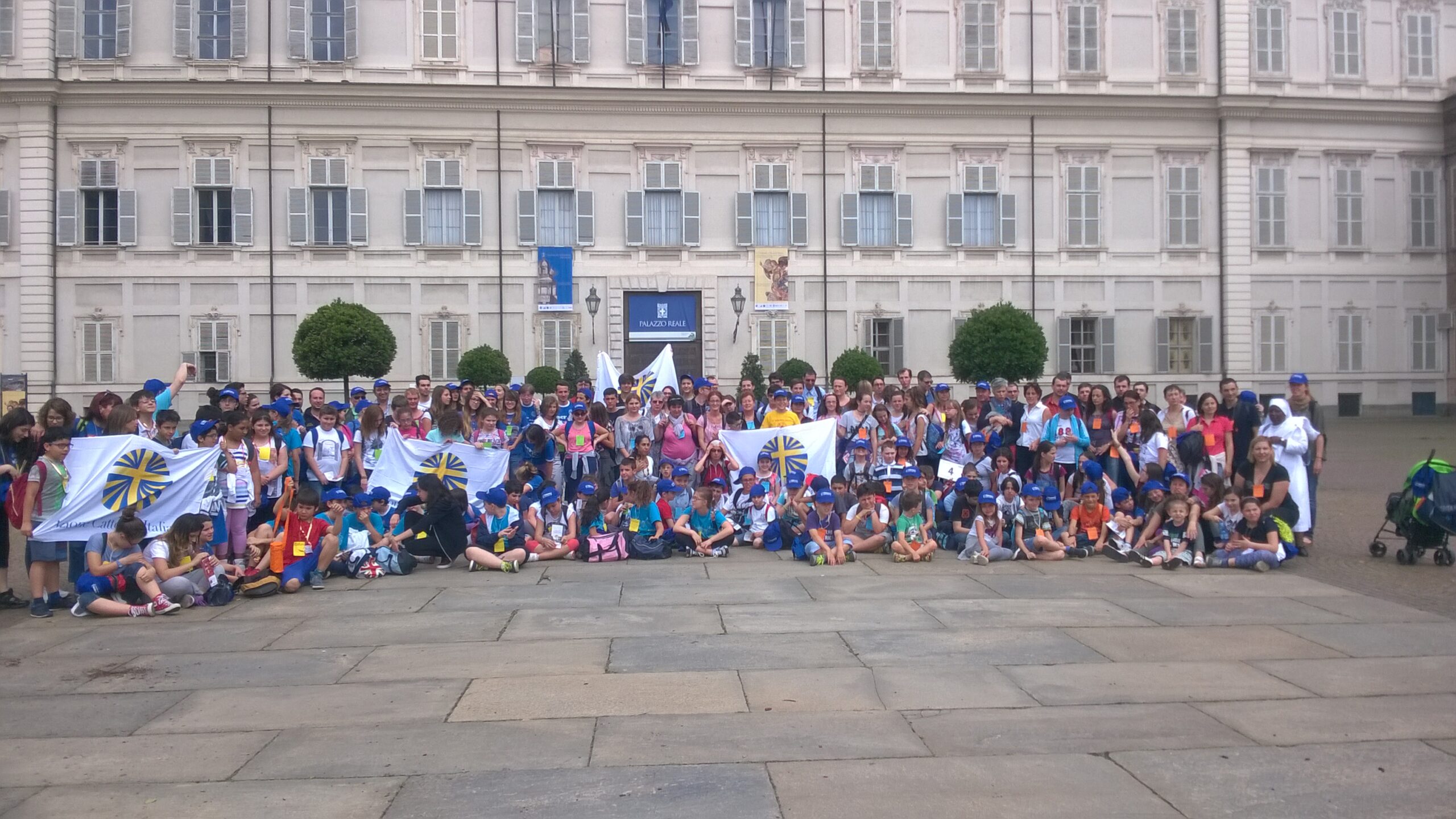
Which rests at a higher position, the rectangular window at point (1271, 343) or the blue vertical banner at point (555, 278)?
the blue vertical banner at point (555, 278)

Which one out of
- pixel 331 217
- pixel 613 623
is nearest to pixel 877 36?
pixel 331 217

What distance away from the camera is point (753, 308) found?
35.2m

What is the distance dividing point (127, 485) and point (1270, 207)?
35.1 m

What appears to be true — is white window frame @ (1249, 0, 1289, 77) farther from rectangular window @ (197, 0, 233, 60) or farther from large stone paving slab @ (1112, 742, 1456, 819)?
large stone paving slab @ (1112, 742, 1456, 819)

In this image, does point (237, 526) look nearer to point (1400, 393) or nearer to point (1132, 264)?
point (1132, 264)

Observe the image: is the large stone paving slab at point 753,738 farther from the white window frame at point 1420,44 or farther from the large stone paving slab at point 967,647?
the white window frame at point 1420,44

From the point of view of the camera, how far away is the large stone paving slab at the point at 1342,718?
6.24 meters

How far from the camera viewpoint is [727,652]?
8320 mm

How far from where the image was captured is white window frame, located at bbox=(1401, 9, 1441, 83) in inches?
1459

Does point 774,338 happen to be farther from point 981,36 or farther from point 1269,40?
point 1269,40

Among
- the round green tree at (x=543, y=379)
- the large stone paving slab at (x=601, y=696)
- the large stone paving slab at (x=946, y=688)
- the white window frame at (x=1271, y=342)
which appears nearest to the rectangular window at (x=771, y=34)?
the round green tree at (x=543, y=379)

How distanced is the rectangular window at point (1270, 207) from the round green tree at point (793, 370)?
1650cm

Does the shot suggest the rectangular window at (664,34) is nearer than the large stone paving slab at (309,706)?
No

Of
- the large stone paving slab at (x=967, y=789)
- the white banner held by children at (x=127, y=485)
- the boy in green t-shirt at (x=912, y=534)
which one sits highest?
the white banner held by children at (x=127, y=485)
